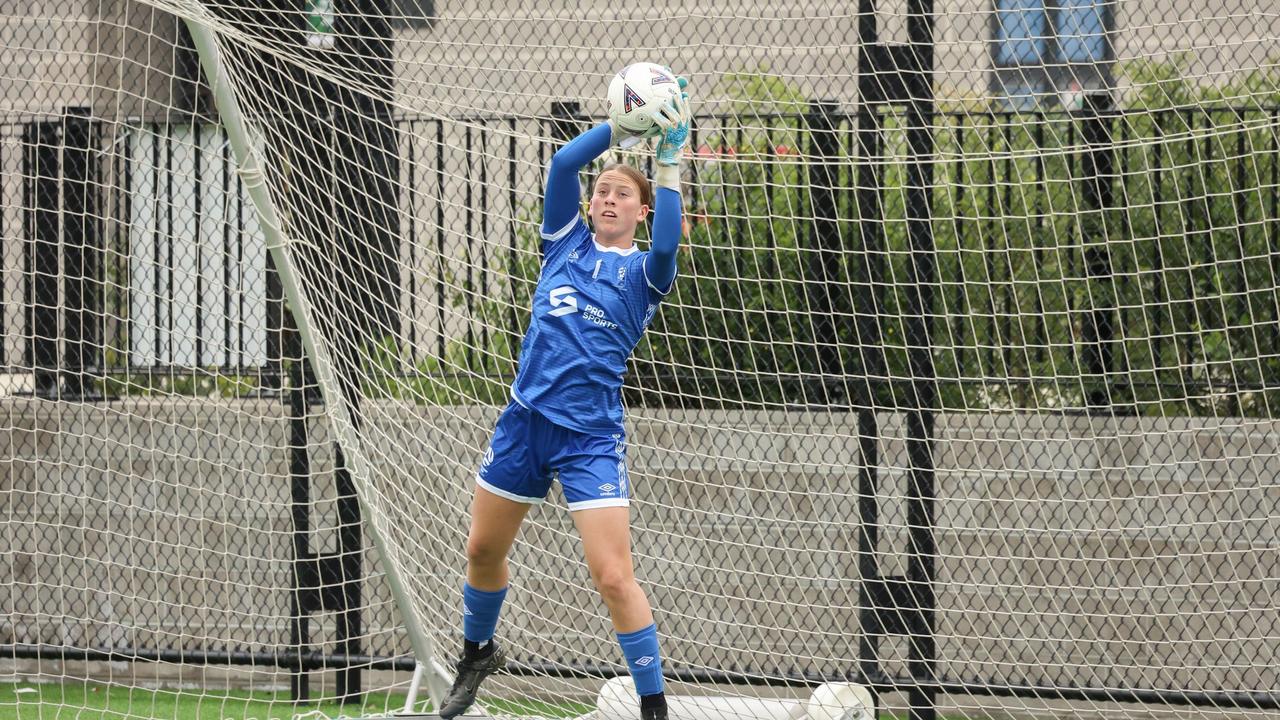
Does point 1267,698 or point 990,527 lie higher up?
point 990,527

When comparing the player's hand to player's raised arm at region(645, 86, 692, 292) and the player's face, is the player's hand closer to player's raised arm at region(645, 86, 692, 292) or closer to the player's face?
player's raised arm at region(645, 86, 692, 292)

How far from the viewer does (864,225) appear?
198 inches

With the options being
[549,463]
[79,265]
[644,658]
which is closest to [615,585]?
[644,658]

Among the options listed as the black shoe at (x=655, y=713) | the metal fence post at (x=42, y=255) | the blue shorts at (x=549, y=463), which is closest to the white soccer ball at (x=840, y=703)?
the black shoe at (x=655, y=713)

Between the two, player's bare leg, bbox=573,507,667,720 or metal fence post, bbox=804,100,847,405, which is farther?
metal fence post, bbox=804,100,847,405

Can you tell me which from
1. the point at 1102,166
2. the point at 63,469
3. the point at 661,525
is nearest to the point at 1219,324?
the point at 1102,166

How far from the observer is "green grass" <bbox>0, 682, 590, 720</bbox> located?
509cm

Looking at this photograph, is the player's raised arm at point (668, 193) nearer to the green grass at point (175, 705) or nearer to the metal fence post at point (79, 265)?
the green grass at point (175, 705)

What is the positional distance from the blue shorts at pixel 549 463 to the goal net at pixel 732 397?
3.54 feet

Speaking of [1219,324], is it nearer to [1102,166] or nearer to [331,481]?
[1102,166]

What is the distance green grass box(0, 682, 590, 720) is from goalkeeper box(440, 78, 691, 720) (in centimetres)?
139

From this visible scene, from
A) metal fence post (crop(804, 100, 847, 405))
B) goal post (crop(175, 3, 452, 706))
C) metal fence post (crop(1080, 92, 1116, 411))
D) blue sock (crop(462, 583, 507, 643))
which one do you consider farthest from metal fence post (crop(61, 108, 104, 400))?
metal fence post (crop(1080, 92, 1116, 411))

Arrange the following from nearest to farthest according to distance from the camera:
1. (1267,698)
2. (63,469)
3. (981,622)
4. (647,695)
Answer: (647,695) → (1267,698) → (981,622) → (63,469)

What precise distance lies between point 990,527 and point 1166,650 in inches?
31.5
